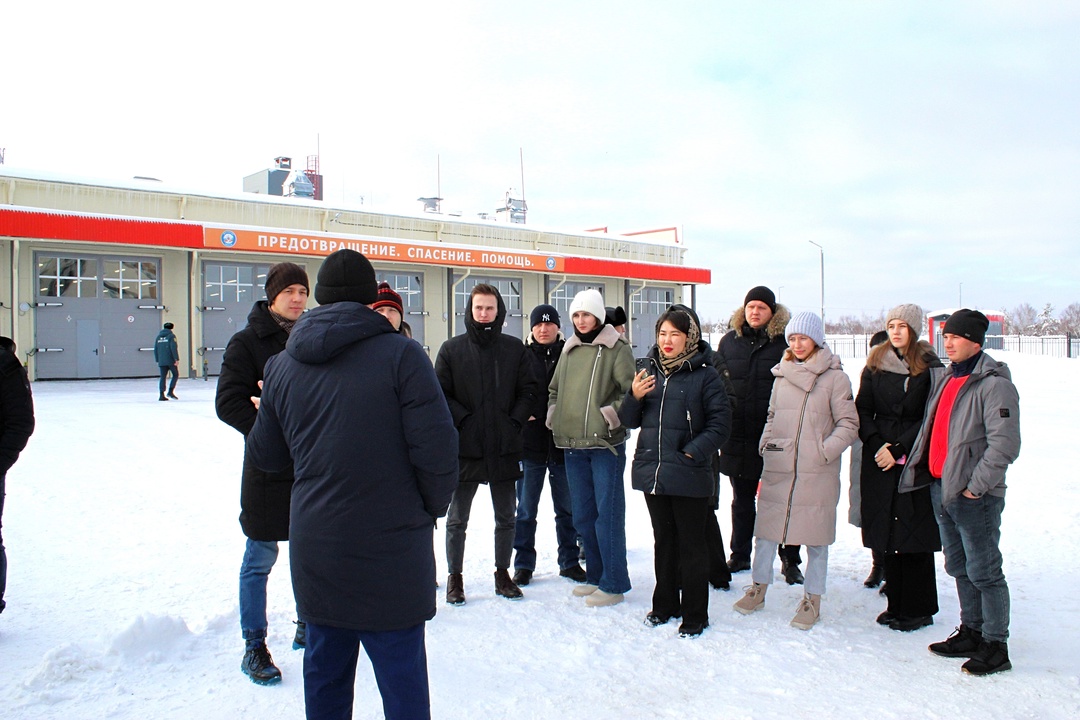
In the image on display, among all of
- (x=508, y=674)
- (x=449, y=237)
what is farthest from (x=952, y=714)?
(x=449, y=237)

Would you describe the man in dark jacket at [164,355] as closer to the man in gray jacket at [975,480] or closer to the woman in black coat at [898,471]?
the woman in black coat at [898,471]

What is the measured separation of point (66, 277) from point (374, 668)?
17964 mm

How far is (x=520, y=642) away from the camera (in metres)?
3.71

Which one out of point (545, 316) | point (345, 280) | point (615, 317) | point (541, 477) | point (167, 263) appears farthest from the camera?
point (167, 263)

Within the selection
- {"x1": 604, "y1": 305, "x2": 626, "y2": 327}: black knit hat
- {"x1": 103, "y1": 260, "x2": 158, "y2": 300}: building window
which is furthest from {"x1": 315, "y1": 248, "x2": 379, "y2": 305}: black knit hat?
{"x1": 103, "y1": 260, "x2": 158, "y2": 300}: building window

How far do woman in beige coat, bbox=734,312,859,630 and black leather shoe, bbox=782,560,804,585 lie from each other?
20.6 inches

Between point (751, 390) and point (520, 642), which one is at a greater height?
point (751, 390)

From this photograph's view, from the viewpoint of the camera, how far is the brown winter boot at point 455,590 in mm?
4246

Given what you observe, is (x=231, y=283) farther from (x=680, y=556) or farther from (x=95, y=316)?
(x=680, y=556)

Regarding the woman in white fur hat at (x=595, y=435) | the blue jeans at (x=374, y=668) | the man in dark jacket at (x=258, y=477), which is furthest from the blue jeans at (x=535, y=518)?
the blue jeans at (x=374, y=668)

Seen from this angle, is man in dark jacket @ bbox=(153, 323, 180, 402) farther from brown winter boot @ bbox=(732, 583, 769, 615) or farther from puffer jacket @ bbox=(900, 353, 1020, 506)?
puffer jacket @ bbox=(900, 353, 1020, 506)

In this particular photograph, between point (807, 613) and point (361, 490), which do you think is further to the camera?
point (807, 613)

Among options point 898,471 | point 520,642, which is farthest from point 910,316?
point 520,642

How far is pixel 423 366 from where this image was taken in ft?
7.77
